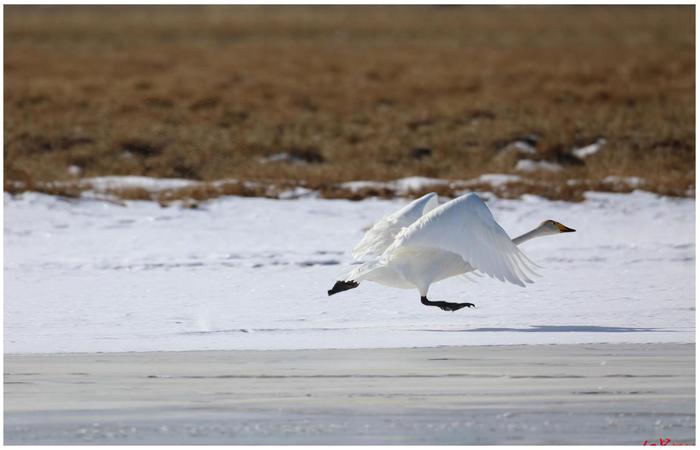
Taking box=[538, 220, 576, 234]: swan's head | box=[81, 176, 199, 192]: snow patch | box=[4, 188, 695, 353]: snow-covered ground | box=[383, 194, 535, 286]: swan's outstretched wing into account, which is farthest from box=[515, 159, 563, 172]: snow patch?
box=[383, 194, 535, 286]: swan's outstretched wing

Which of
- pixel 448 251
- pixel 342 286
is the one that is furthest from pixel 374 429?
pixel 342 286

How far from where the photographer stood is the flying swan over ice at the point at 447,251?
7.85 m

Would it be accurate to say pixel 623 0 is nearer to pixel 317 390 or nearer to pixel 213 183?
pixel 213 183

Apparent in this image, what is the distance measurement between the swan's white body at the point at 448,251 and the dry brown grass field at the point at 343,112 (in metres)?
6.15

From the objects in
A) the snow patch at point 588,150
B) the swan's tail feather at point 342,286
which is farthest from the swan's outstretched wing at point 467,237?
the snow patch at point 588,150

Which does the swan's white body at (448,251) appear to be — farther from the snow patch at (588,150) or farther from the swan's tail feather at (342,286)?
the snow patch at (588,150)

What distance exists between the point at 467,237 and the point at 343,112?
14054 mm

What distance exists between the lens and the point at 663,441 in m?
5.16

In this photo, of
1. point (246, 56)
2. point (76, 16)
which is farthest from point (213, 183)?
point (76, 16)

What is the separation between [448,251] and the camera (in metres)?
8.08

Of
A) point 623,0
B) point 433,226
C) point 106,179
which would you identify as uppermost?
point 623,0

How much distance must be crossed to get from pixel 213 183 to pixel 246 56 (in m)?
16.4

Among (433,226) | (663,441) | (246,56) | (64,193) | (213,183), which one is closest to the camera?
(663,441)

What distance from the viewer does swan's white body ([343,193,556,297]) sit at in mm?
7852
